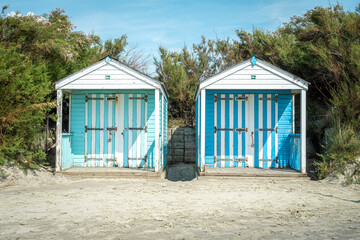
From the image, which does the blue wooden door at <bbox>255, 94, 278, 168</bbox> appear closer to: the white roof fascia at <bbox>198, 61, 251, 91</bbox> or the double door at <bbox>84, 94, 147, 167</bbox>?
the white roof fascia at <bbox>198, 61, 251, 91</bbox>

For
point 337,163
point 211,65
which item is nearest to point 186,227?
point 337,163

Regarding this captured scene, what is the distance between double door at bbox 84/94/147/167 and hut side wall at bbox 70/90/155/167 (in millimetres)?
117

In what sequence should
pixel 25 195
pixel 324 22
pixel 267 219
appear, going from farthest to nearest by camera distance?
pixel 324 22 → pixel 25 195 → pixel 267 219

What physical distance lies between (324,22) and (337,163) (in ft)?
19.0

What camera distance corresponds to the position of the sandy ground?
4176 mm

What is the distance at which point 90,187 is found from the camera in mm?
7551

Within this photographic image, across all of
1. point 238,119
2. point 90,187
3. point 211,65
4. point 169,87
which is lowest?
point 90,187

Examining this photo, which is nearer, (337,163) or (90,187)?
(90,187)

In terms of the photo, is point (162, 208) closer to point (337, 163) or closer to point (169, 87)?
point (337, 163)

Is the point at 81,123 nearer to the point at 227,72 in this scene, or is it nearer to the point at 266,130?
the point at 227,72

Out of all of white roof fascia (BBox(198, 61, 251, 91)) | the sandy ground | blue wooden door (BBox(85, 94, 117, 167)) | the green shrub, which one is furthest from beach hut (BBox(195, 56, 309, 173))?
blue wooden door (BBox(85, 94, 117, 167))

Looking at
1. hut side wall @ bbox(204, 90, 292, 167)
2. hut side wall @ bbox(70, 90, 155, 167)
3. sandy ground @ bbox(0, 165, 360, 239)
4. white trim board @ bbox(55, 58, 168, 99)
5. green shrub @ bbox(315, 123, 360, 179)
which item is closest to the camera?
sandy ground @ bbox(0, 165, 360, 239)

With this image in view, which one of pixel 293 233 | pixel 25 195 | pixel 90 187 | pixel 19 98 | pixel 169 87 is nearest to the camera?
pixel 293 233

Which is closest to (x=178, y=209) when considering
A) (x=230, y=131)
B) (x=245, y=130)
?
(x=230, y=131)
